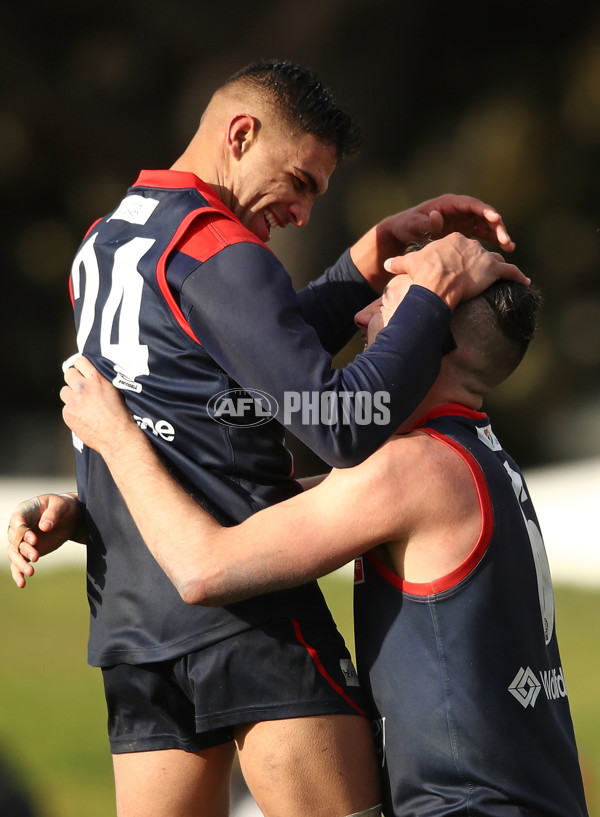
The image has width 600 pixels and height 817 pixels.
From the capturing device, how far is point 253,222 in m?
2.16

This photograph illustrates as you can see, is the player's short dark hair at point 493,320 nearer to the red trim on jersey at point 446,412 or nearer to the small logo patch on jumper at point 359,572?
the red trim on jersey at point 446,412

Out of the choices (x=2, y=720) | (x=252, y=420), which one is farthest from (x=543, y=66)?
(x=252, y=420)

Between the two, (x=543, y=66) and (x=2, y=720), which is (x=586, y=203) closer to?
(x=543, y=66)

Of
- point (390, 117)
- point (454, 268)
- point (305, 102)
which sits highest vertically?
point (390, 117)

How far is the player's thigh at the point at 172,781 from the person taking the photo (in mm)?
1873

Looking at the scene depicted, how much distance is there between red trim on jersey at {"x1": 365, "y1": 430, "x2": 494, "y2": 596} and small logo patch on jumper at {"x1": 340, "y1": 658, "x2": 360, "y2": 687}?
0.65 feet

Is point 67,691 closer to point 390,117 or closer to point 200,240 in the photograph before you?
point 200,240

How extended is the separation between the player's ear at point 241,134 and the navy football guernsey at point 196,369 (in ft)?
0.56

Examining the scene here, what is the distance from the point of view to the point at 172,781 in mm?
1870

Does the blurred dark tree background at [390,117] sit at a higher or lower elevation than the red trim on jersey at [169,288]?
higher

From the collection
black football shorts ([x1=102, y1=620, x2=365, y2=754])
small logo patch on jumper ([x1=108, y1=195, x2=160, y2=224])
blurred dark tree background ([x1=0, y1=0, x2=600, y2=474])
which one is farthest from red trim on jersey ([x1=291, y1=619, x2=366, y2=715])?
blurred dark tree background ([x1=0, y1=0, x2=600, y2=474])

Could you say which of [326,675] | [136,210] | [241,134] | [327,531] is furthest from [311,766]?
[241,134]

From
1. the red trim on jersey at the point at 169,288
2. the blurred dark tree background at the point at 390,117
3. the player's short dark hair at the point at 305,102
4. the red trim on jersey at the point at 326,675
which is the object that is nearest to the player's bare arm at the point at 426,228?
the player's short dark hair at the point at 305,102

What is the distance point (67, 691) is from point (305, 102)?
333 cm
